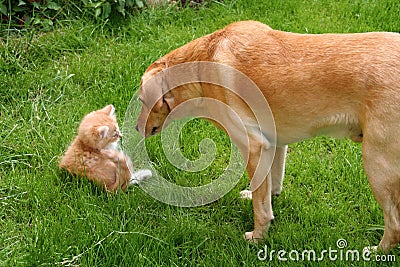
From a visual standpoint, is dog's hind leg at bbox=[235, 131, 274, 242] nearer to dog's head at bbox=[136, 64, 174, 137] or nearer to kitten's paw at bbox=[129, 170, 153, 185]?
dog's head at bbox=[136, 64, 174, 137]

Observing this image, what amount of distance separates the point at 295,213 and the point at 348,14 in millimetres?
3159

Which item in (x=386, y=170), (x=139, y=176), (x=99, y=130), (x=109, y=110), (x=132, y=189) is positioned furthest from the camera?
(x=109, y=110)

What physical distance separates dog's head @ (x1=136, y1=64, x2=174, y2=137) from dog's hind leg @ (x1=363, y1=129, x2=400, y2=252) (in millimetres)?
1318

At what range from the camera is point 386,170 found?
352 cm

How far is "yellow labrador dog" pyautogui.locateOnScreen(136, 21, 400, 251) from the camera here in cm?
344

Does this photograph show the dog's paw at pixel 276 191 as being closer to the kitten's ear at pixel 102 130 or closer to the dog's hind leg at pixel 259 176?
the dog's hind leg at pixel 259 176

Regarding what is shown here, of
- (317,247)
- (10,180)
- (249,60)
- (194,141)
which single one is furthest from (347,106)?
(10,180)

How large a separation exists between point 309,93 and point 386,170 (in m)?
0.63

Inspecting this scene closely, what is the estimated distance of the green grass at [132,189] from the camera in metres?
4.02

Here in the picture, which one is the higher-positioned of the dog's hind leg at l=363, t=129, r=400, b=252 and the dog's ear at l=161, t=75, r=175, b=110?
the dog's ear at l=161, t=75, r=175, b=110

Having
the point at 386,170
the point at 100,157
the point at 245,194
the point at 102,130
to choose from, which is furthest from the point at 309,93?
the point at 100,157
